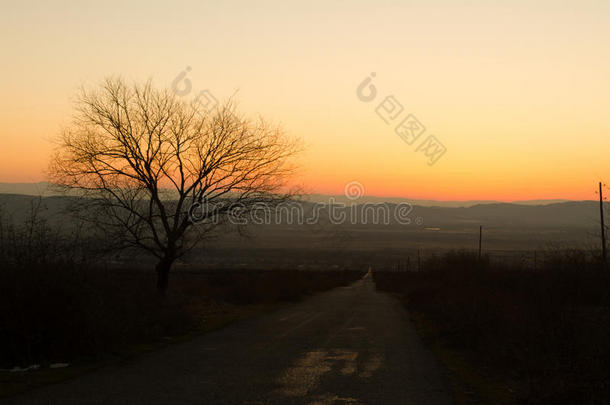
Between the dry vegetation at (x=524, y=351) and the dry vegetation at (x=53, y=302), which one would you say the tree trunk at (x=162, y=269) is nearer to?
the dry vegetation at (x=53, y=302)

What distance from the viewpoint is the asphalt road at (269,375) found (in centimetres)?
912

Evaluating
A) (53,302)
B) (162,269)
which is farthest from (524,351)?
(162,269)

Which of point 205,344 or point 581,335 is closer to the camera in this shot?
point 581,335

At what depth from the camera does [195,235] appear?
87.4ft

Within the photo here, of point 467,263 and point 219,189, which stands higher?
point 219,189

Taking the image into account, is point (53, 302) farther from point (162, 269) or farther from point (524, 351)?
point (162, 269)

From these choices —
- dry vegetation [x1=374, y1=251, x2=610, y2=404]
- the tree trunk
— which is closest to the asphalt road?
dry vegetation [x1=374, y1=251, x2=610, y2=404]

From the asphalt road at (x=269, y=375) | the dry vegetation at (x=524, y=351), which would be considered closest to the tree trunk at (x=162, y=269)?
the asphalt road at (x=269, y=375)

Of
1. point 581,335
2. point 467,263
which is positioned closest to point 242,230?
point 581,335

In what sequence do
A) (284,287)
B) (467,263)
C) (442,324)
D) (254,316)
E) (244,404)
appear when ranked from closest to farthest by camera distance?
(244,404) < (442,324) < (254,316) < (284,287) < (467,263)

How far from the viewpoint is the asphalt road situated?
912 centimetres

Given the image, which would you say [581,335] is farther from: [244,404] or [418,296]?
[418,296]

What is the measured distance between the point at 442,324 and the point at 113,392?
44.5ft

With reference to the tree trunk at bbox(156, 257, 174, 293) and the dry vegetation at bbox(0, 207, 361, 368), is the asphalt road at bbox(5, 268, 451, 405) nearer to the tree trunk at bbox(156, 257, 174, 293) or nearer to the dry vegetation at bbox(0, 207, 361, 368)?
the dry vegetation at bbox(0, 207, 361, 368)
